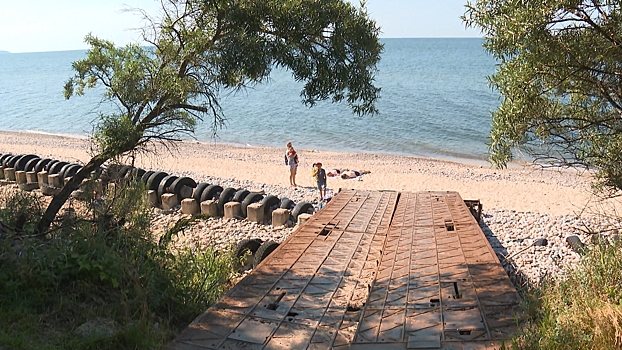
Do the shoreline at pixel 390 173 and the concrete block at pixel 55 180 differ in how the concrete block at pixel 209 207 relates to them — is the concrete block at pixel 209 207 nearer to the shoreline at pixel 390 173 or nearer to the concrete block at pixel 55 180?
the shoreline at pixel 390 173

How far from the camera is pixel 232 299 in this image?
728cm

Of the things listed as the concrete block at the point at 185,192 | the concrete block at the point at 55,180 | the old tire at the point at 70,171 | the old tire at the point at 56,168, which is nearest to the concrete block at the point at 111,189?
the concrete block at the point at 185,192

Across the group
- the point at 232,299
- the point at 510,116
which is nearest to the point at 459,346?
the point at 232,299

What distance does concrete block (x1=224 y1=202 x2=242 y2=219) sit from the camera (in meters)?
15.1

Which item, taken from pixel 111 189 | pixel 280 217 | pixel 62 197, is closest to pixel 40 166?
pixel 280 217

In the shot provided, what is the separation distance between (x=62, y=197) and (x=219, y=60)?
329 cm

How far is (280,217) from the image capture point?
1424 centimetres

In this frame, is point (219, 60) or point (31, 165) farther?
point (31, 165)

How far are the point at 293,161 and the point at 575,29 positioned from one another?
46.8 feet

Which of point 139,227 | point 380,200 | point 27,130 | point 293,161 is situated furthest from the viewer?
point 27,130

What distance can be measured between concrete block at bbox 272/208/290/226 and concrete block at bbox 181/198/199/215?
2710 mm

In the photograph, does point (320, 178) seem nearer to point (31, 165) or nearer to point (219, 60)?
point (219, 60)

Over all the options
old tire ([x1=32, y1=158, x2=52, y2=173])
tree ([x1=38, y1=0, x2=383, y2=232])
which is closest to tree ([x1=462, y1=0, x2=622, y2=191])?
tree ([x1=38, y1=0, x2=383, y2=232])

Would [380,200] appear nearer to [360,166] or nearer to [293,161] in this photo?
[293,161]
